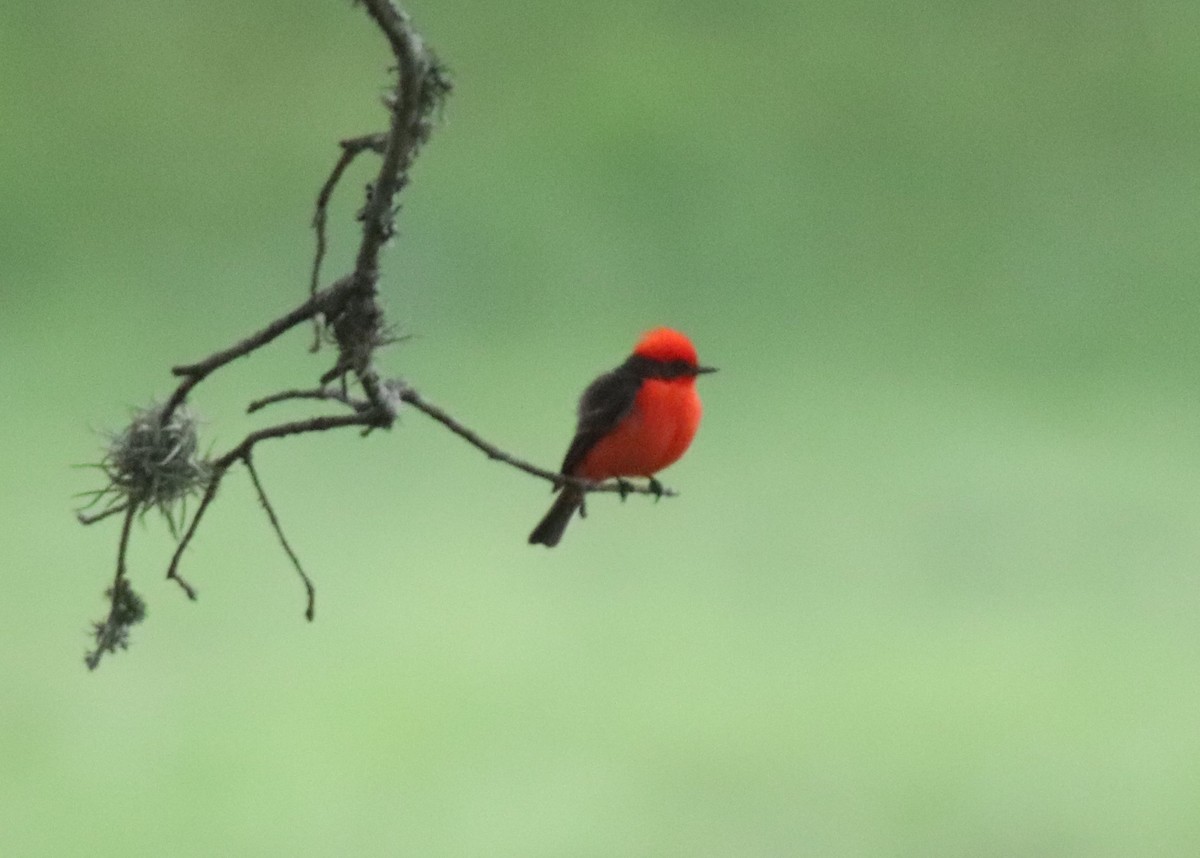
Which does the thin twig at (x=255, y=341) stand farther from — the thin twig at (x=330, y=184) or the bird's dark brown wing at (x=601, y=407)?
the bird's dark brown wing at (x=601, y=407)

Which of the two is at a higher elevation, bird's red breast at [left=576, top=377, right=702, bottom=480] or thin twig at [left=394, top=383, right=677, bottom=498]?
bird's red breast at [left=576, top=377, right=702, bottom=480]

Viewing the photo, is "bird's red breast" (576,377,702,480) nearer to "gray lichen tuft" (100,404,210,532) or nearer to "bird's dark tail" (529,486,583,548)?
"bird's dark tail" (529,486,583,548)

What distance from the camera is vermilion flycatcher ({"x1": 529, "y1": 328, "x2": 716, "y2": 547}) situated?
106cm

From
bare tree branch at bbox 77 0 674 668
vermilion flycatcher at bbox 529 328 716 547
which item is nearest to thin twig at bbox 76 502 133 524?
bare tree branch at bbox 77 0 674 668

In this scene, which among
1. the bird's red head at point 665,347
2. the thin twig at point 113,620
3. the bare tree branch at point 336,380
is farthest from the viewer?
the bird's red head at point 665,347

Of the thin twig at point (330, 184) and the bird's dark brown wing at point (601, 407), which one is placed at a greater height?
the bird's dark brown wing at point (601, 407)

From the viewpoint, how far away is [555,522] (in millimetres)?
1204

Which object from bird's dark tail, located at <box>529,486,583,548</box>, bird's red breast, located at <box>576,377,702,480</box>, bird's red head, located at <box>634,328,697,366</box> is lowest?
bird's dark tail, located at <box>529,486,583,548</box>

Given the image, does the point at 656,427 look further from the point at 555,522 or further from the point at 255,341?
the point at 255,341

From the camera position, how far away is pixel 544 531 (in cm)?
118

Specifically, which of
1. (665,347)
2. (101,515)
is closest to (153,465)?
(101,515)

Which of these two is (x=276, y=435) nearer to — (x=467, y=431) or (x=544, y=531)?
(x=467, y=431)

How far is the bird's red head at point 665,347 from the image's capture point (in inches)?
40.8

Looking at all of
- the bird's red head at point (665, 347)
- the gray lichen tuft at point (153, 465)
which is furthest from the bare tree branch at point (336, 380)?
the bird's red head at point (665, 347)
